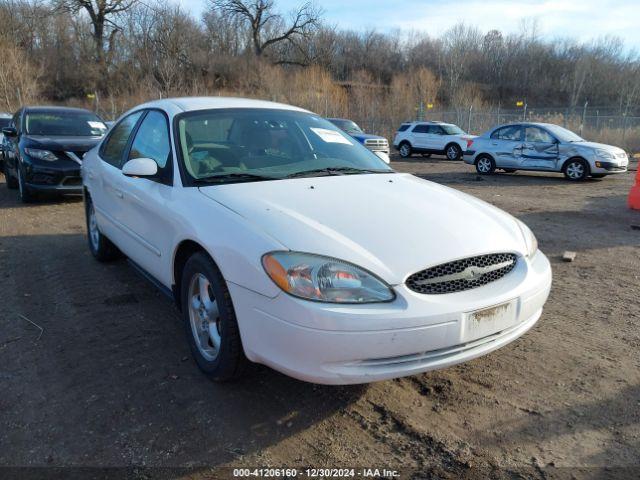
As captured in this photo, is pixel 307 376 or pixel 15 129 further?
pixel 15 129

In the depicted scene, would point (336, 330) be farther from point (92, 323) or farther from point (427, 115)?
point (427, 115)

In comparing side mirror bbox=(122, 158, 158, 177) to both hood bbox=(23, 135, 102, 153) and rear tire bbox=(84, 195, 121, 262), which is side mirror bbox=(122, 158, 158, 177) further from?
hood bbox=(23, 135, 102, 153)

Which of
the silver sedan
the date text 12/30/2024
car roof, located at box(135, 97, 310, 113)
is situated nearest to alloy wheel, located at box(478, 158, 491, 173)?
the silver sedan

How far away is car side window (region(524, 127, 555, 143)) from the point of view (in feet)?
44.8

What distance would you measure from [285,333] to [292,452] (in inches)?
23.0

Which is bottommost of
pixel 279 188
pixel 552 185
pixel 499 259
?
pixel 552 185

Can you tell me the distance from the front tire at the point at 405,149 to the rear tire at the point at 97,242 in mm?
18029

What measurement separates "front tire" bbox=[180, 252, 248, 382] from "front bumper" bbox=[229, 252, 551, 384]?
15 centimetres

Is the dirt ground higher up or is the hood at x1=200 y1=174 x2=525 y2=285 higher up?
the hood at x1=200 y1=174 x2=525 y2=285

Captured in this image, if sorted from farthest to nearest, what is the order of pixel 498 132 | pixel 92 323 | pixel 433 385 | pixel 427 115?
pixel 427 115, pixel 498 132, pixel 92 323, pixel 433 385

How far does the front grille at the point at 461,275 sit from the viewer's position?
2.46 metres

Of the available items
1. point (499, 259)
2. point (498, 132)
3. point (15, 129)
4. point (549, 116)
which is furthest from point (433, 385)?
point (549, 116)

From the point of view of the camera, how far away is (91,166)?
5199 millimetres

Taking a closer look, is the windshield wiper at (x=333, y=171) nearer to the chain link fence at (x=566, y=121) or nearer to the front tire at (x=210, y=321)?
the front tire at (x=210, y=321)
